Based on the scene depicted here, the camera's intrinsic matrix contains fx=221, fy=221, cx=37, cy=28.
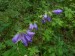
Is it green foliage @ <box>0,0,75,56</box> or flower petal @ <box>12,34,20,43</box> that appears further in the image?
green foliage @ <box>0,0,75,56</box>

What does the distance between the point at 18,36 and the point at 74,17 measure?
176cm

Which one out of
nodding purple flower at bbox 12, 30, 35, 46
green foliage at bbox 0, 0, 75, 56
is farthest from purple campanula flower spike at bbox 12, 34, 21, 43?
green foliage at bbox 0, 0, 75, 56

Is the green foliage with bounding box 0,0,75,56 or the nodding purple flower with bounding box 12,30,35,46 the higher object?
the nodding purple flower with bounding box 12,30,35,46

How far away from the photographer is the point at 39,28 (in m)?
3.41

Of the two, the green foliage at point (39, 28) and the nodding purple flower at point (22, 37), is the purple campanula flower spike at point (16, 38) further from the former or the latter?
the green foliage at point (39, 28)

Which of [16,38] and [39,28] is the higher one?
[16,38]

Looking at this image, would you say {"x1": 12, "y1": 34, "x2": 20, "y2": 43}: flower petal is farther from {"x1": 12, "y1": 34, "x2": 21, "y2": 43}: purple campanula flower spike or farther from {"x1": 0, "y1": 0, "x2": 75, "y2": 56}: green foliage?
{"x1": 0, "y1": 0, "x2": 75, "y2": 56}: green foliage

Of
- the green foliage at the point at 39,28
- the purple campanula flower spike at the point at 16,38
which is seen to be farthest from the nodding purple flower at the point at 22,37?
the green foliage at the point at 39,28

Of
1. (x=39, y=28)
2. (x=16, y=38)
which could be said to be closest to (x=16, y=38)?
(x=16, y=38)

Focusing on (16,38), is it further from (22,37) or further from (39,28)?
(39,28)

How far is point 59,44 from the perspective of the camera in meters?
3.28

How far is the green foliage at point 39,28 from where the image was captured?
10.4 ft

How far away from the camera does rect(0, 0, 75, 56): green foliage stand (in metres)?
3.17

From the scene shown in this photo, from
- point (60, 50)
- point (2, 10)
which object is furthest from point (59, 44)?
point (2, 10)
